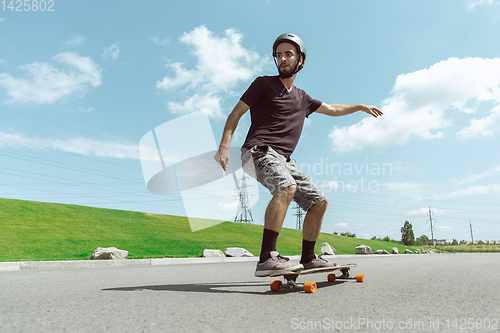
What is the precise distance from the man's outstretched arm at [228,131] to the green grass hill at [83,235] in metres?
7.83

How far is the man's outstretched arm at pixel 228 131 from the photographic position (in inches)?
118

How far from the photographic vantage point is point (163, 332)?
136cm

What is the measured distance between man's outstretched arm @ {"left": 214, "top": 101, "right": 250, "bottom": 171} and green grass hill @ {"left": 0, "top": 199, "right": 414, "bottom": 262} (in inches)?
308

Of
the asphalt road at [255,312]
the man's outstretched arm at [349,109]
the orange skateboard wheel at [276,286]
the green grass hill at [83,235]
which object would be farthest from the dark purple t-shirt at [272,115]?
the green grass hill at [83,235]

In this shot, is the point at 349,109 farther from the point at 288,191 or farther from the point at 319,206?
the point at 288,191

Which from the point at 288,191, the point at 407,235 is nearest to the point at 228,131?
the point at 288,191

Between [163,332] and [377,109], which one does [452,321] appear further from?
[377,109]

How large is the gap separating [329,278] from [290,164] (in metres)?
1.19

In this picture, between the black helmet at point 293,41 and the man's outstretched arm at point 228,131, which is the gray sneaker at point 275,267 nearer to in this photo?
the man's outstretched arm at point 228,131

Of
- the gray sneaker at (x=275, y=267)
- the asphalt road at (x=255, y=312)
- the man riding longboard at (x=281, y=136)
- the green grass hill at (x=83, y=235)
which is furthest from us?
the green grass hill at (x=83, y=235)

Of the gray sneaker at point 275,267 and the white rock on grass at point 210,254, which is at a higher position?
the gray sneaker at point 275,267

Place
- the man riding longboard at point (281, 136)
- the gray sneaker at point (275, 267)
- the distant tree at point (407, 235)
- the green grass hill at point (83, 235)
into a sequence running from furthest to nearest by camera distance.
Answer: the distant tree at point (407, 235) < the green grass hill at point (83, 235) < the man riding longboard at point (281, 136) < the gray sneaker at point (275, 267)

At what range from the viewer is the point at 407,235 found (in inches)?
2921

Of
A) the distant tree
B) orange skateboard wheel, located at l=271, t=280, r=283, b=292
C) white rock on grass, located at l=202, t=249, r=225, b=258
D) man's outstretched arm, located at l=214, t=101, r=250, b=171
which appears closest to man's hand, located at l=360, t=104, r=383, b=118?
man's outstretched arm, located at l=214, t=101, r=250, b=171
